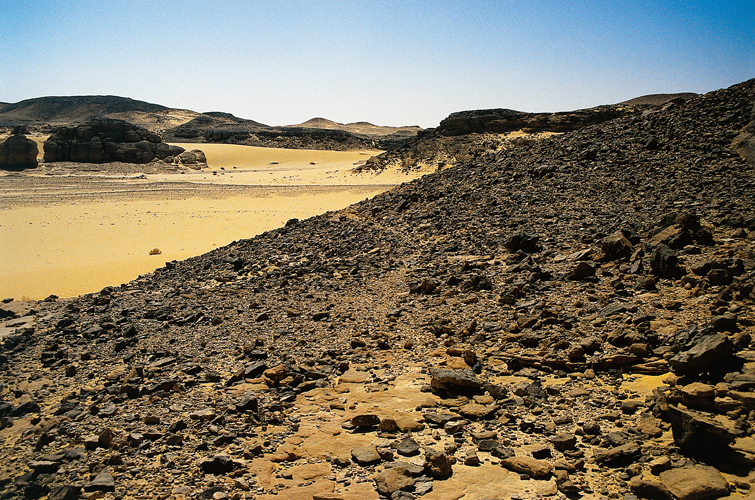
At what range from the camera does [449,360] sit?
586cm

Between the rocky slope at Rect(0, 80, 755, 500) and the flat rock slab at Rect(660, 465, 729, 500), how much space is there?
1cm

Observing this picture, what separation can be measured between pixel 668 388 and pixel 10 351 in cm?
909

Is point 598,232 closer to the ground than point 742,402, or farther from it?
farther from it

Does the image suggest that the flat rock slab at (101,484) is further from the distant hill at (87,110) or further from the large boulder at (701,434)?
the distant hill at (87,110)

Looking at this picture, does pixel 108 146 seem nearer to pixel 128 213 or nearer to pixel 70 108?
pixel 128 213

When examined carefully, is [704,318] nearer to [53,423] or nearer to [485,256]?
[485,256]

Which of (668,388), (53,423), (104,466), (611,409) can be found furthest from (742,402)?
(53,423)

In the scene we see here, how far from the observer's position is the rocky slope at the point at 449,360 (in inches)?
155

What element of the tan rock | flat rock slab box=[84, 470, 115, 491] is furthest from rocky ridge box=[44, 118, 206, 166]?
the tan rock

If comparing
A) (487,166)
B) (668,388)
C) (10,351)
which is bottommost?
(10,351)

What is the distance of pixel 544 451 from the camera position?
157 inches

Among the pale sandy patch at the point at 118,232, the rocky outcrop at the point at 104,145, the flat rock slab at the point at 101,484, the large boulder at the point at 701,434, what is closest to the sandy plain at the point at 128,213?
the pale sandy patch at the point at 118,232

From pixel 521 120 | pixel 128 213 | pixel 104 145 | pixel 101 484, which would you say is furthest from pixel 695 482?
pixel 104 145

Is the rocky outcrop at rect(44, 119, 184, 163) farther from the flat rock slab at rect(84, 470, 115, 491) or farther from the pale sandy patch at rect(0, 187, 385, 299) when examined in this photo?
the flat rock slab at rect(84, 470, 115, 491)
